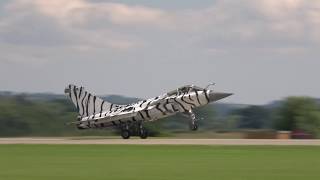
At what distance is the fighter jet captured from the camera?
5869 centimetres

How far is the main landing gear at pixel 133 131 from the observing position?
61562 mm

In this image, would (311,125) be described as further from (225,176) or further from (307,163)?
(225,176)

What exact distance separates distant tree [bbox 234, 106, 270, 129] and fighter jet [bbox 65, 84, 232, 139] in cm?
8010

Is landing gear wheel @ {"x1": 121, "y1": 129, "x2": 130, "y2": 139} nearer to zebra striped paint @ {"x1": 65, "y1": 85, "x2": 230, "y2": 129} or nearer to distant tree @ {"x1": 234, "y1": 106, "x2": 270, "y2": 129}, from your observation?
zebra striped paint @ {"x1": 65, "y1": 85, "x2": 230, "y2": 129}

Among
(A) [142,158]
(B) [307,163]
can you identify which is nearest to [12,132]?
(A) [142,158]

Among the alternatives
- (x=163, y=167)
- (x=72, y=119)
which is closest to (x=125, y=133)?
(x=72, y=119)

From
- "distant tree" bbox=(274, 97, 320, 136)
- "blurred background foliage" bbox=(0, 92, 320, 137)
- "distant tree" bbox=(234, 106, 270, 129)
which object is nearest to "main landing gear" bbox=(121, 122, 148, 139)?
"blurred background foliage" bbox=(0, 92, 320, 137)

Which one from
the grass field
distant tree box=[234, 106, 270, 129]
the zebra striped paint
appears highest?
distant tree box=[234, 106, 270, 129]

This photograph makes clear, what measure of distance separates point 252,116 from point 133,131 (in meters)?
100

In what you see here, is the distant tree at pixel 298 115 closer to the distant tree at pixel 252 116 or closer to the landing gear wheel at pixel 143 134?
the landing gear wheel at pixel 143 134

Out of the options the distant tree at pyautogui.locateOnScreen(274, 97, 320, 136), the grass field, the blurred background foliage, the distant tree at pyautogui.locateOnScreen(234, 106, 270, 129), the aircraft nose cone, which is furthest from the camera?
the distant tree at pyautogui.locateOnScreen(234, 106, 270, 129)

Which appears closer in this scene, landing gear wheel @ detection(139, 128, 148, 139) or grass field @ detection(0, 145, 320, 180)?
grass field @ detection(0, 145, 320, 180)

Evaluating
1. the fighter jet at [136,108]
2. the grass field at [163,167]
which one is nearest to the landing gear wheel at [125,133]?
the fighter jet at [136,108]

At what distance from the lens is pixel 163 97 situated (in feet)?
198
